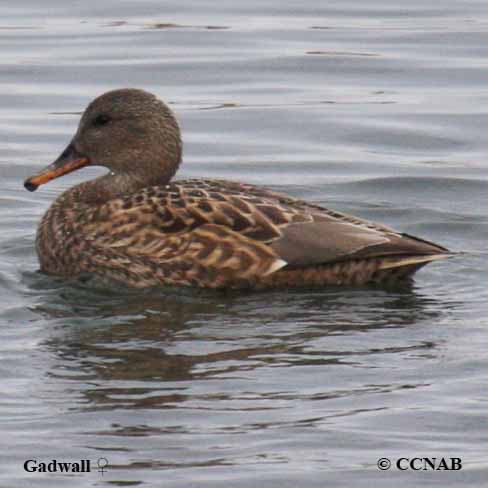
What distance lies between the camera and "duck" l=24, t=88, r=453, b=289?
1040 centimetres

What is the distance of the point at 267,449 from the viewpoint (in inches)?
295

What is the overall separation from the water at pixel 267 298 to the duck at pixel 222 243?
0.19 metres

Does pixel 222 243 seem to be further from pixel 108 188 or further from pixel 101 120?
pixel 101 120

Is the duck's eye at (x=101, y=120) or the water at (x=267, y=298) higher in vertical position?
the duck's eye at (x=101, y=120)

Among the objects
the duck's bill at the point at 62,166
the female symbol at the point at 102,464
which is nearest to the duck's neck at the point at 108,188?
the duck's bill at the point at 62,166

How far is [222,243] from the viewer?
34.4 feet

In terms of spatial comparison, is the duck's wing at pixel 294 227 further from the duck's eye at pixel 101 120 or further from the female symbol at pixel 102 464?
the female symbol at pixel 102 464

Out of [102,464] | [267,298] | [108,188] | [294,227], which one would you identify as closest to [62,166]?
[108,188]

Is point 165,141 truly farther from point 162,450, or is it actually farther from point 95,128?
point 162,450

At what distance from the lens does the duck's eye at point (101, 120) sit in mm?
11258

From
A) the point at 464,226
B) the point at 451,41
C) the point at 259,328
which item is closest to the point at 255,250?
the point at 259,328

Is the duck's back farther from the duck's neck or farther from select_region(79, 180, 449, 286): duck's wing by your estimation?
the duck's neck

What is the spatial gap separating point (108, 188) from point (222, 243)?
1.11 m

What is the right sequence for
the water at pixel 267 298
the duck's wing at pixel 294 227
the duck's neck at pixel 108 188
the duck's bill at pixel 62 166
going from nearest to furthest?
the water at pixel 267 298, the duck's wing at pixel 294 227, the duck's neck at pixel 108 188, the duck's bill at pixel 62 166
